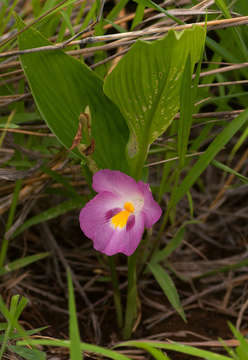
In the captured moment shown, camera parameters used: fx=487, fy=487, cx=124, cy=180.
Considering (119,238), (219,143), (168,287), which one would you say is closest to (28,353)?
(119,238)

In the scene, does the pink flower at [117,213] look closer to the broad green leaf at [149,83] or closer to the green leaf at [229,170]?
the broad green leaf at [149,83]

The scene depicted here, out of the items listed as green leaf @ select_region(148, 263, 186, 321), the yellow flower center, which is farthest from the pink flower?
green leaf @ select_region(148, 263, 186, 321)

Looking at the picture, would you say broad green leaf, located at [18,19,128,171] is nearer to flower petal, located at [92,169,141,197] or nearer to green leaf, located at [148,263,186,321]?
flower petal, located at [92,169,141,197]

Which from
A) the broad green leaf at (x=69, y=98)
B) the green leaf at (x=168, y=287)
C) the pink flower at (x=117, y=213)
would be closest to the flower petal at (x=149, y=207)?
the pink flower at (x=117, y=213)

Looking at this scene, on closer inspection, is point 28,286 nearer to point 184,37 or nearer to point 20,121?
point 20,121

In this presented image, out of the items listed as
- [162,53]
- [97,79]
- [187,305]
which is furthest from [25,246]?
[162,53]

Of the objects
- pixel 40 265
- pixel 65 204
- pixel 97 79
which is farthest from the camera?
pixel 40 265

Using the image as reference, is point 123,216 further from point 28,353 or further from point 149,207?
point 28,353
